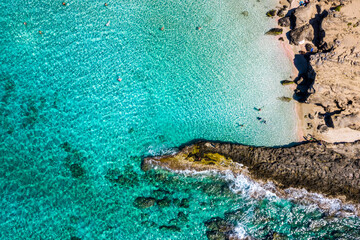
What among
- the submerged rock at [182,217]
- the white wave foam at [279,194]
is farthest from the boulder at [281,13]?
the submerged rock at [182,217]

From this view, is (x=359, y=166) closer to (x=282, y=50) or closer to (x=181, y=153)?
(x=282, y=50)

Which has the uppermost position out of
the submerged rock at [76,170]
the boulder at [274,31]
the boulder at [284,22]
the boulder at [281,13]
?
the boulder at [281,13]

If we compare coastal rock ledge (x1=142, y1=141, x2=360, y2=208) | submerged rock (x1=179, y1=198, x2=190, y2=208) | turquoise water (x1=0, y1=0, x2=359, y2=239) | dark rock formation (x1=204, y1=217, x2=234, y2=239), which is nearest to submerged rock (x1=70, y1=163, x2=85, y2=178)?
turquoise water (x1=0, y1=0, x2=359, y2=239)

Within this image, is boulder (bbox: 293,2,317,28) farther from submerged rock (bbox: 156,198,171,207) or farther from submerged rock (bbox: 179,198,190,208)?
submerged rock (bbox: 156,198,171,207)

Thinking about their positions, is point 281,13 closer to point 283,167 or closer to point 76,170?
point 283,167

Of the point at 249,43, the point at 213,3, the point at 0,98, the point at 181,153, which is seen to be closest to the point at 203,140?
the point at 181,153

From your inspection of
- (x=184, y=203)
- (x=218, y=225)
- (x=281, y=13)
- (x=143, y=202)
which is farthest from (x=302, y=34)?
(x=143, y=202)

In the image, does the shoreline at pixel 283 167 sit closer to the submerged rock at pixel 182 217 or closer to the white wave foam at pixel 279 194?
the white wave foam at pixel 279 194
